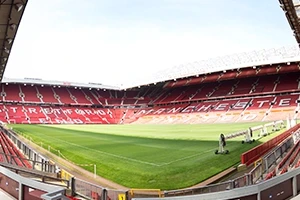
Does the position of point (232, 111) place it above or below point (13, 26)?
below

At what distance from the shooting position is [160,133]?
29812 mm

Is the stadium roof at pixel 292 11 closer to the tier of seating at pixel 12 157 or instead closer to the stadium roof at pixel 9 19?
the stadium roof at pixel 9 19

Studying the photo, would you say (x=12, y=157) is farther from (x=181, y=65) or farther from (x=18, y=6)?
(x=181, y=65)

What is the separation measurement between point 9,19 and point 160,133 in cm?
2076

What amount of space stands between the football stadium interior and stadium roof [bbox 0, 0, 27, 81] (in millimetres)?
42

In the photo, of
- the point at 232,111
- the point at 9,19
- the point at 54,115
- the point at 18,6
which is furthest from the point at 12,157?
the point at 54,115

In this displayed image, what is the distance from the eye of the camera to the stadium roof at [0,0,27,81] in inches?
389

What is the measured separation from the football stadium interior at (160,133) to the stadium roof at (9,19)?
0.04m

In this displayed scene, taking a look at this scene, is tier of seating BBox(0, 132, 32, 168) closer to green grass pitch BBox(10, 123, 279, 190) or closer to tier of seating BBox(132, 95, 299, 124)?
green grass pitch BBox(10, 123, 279, 190)

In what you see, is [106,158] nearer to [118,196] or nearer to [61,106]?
[118,196]

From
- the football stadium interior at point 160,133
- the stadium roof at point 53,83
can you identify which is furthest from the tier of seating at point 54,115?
the stadium roof at point 53,83

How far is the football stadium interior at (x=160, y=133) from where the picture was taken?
24.8ft

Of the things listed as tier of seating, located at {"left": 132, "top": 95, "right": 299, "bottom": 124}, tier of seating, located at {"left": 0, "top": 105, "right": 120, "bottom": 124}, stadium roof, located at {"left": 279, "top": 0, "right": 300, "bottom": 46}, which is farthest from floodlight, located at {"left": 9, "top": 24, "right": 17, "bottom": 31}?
tier of seating, located at {"left": 0, "top": 105, "right": 120, "bottom": 124}

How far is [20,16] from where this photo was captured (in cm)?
1106
